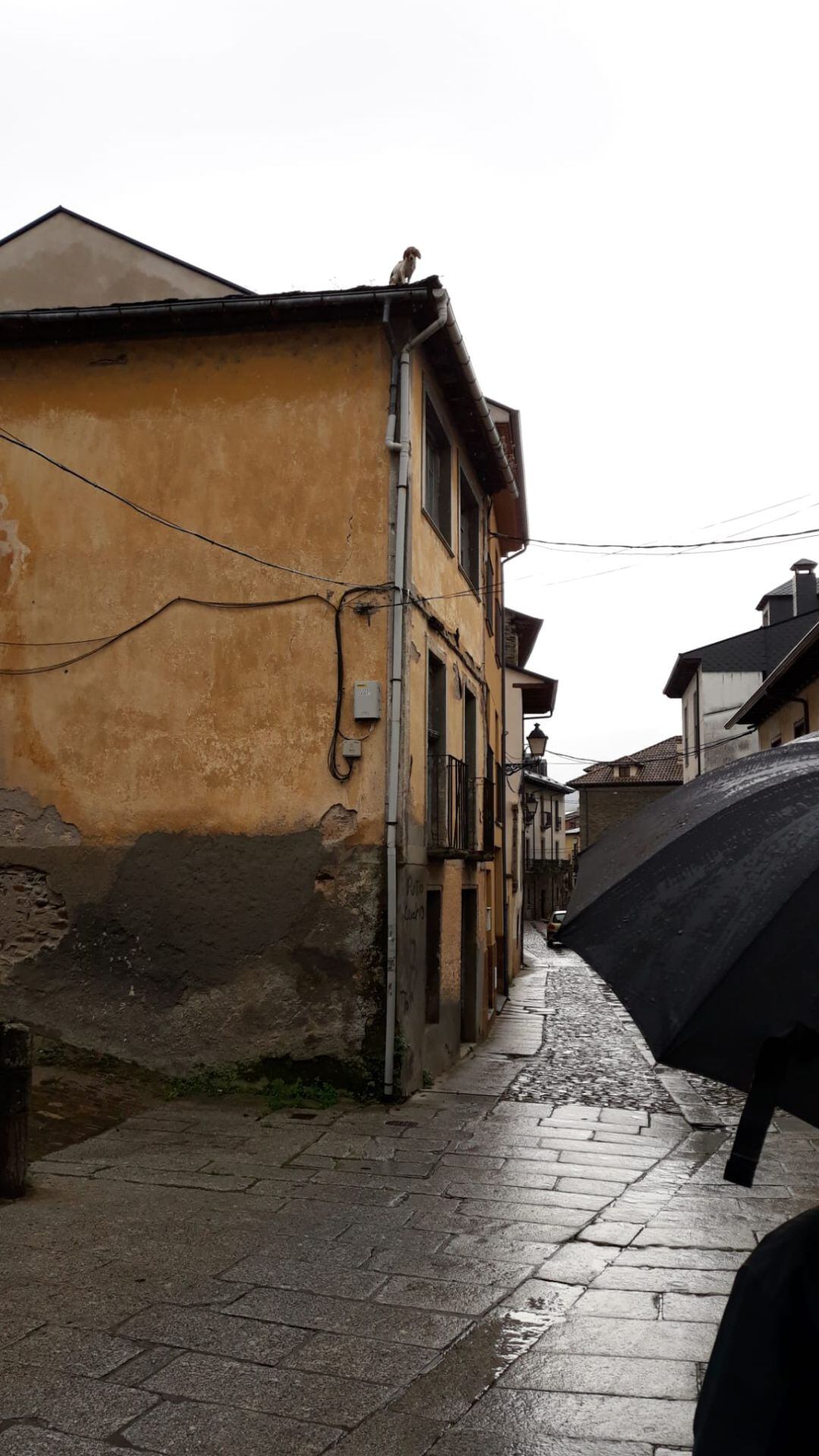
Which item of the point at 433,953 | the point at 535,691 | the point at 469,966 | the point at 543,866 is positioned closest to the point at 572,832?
the point at 543,866

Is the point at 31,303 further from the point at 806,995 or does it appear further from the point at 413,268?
the point at 806,995

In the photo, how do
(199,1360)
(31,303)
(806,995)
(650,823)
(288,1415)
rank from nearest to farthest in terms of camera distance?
(806,995) < (650,823) < (288,1415) < (199,1360) < (31,303)

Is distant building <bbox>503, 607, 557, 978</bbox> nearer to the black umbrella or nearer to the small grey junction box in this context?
the small grey junction box

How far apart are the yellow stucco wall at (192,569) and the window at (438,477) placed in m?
1.66

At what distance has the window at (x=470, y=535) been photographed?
584 inches

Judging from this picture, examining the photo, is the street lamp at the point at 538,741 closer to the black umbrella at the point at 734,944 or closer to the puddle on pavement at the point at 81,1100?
the puddle on pavement at the point at 81,1100

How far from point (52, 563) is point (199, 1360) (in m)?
8.25

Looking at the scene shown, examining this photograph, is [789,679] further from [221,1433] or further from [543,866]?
[543,866]

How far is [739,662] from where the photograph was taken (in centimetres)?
3541

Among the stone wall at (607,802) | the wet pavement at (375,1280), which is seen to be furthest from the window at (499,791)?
the stone wall at (607,802)

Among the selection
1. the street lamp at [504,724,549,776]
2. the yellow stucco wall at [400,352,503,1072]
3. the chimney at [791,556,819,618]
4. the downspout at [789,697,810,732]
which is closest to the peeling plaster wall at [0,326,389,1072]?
the yellow stucco wall at [400,352,503,1072]

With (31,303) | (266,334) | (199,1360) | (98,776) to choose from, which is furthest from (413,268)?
(199,1360)

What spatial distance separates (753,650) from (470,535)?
2166cm

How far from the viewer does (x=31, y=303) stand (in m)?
12.1
